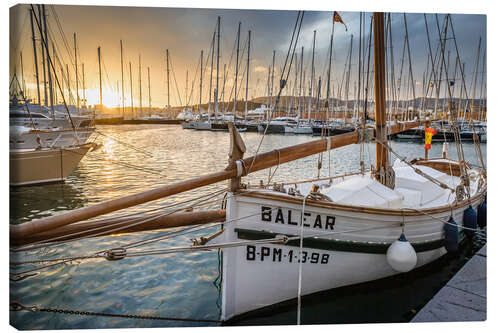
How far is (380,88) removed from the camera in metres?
4.15

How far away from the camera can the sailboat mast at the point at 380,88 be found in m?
3.90

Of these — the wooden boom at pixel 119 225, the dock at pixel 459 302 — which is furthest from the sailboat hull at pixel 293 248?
the dock at pixel 459 302

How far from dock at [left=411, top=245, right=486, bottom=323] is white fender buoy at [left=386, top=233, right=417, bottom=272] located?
0.50 metres

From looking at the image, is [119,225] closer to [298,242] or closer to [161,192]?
[161,192]

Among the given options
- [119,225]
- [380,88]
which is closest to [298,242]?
[119,225]

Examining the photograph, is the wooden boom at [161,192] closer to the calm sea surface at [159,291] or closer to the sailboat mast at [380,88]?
the calm sea surface at [159,291]

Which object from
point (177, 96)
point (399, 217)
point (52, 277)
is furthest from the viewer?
point (177, 96)

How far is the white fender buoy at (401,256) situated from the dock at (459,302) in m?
0.50

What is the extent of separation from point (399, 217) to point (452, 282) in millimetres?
1103

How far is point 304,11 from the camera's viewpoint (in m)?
3.72

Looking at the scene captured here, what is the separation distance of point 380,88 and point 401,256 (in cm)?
205

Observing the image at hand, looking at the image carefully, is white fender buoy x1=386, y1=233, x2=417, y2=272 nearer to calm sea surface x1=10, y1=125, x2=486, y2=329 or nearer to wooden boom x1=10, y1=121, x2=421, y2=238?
calm sea surface x1=10, y1=125, x2=486, y2=329
